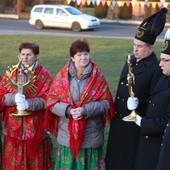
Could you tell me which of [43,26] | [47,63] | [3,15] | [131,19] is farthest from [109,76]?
[3,15]

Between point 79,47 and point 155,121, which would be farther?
point 79,47

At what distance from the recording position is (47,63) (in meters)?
14.3

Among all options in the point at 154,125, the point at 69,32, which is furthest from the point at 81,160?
the point at 69,32

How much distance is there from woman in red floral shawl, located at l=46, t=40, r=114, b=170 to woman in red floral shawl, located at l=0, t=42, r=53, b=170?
280mm

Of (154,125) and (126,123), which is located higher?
(154,125)

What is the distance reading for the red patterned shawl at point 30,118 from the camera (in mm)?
5277

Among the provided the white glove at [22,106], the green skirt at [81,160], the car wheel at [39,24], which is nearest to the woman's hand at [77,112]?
the green skirt at [81,160]

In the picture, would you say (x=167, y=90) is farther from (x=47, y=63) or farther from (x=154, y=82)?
(x=47, y=63)

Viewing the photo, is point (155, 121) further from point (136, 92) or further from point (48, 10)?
point (48, 10)

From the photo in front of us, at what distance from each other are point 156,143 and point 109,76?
8.09 meters

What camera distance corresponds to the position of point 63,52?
16.7 m

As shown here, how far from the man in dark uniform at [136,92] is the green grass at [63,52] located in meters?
5.64

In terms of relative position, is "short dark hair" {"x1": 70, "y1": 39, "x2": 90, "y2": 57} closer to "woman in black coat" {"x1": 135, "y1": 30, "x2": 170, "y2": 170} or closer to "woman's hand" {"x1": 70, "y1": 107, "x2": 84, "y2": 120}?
"woman's hand" {"x1": 70, "y1": 107, "x2": 84, "y2": 120}

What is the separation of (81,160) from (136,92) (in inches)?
36.1
